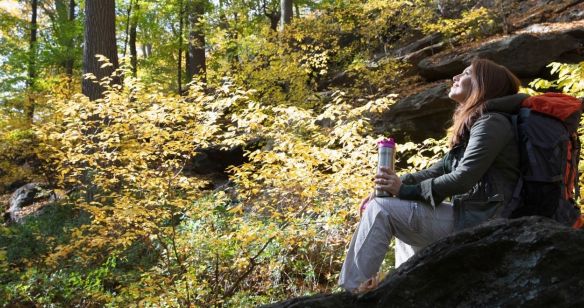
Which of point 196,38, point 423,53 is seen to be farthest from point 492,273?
point 196,38

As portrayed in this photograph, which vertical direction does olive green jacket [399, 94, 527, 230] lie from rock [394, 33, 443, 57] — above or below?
below

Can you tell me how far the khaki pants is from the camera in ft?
7.00

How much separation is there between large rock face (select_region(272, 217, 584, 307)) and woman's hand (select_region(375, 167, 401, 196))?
967 mm

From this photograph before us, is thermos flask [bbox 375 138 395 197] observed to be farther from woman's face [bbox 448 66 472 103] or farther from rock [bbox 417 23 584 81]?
rock [bbox 417 23 584 81]

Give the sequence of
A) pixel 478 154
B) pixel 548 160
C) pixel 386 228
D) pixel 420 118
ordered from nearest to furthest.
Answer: pixel 548 160, pixel 478 154, pixel 386 228, pixel 420 118

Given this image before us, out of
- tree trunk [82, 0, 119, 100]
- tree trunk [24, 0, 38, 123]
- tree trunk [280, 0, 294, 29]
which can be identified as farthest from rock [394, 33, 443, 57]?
tree trunk [24, 0, 38, 123]

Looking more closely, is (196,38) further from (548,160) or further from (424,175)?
(548,160)

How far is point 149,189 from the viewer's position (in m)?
4.13

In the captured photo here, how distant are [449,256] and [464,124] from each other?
4.06 feet

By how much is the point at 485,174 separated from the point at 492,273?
109cm

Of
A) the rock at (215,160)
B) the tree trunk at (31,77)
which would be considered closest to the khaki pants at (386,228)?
the rock at (215,160)

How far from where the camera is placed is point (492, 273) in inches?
47.3

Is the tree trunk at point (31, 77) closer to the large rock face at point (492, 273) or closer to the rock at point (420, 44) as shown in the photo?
the rock at point (420, 44)

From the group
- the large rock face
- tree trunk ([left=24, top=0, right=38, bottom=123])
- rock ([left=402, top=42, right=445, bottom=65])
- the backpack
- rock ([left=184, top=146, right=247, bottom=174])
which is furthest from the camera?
tree trunk ([left=24, top=0, right=38, bottom=123])
